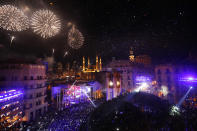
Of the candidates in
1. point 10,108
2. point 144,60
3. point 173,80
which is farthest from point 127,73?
point 10,108

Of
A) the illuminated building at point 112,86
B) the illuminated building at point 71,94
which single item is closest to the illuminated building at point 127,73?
the illuminated building at point 112,86

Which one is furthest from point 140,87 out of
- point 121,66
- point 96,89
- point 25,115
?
point 25,115

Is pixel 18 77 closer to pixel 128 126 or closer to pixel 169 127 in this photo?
pixel 128 126

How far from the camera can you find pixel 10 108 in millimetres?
27266

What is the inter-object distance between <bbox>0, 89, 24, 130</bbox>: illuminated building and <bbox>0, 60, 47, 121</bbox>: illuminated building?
2.14 metres

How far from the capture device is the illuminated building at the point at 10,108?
980 inches

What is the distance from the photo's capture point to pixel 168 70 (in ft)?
157

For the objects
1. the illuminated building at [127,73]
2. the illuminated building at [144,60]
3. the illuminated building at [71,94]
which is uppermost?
the illuminated building at [144,60]

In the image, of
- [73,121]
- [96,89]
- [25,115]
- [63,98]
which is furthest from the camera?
[96,89]

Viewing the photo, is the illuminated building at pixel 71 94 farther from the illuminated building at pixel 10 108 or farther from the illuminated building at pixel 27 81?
the illuminated building at pixel 10 108

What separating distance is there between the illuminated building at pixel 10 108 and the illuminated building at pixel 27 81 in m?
2.14

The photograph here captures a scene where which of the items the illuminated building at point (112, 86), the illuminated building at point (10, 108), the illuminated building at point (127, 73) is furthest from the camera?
the illuminated building at point (127, 73)

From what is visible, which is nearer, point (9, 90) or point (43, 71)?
point (9, 90)

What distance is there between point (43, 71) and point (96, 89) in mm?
25035
